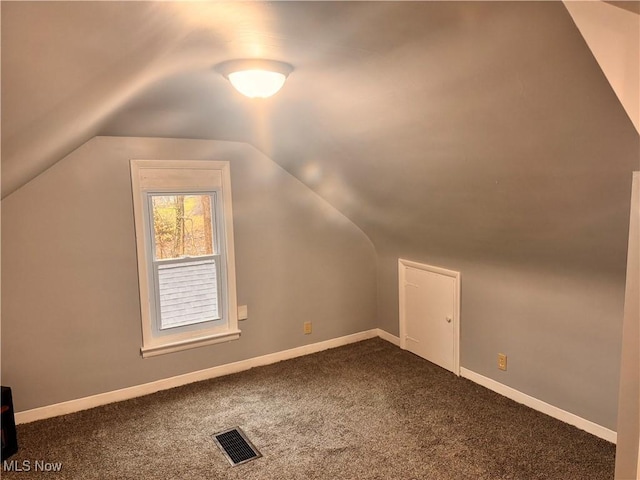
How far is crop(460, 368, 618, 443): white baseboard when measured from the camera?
2.60 metres

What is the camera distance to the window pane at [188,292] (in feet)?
11.1

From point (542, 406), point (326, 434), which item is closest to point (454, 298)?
point (542, 406)

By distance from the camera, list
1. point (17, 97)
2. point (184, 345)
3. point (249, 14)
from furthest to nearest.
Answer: point (184, 345) < point (249, 14) < point (17, 97)

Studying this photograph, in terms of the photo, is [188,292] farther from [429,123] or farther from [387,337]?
[429,123]

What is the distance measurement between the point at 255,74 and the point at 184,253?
2004 mm

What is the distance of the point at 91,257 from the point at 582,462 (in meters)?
3.28

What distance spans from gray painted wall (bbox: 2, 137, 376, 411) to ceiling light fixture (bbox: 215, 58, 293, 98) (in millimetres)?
1594

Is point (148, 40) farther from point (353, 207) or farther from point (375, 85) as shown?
point (353, 207)

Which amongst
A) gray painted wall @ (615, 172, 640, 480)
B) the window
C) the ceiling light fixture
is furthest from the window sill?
gray painted wall @ (615, 172, 640, 480)

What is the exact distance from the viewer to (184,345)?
343cm

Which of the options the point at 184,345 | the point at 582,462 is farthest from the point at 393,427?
the point at 184,345

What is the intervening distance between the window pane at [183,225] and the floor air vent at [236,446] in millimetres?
1380

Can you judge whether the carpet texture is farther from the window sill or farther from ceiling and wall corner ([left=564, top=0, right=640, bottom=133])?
ceiling and wall corner ([left=564, top=0, right=640, bottom=133])

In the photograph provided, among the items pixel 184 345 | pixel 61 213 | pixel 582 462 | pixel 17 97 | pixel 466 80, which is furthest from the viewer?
pixel 184 345
